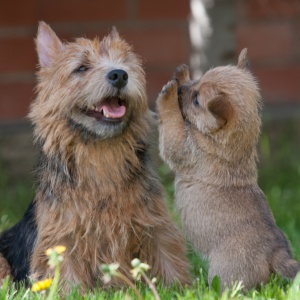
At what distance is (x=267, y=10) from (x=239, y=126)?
4713 mm

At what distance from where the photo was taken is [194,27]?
9.40 metres

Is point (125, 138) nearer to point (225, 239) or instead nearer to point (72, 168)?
point (72, 168)

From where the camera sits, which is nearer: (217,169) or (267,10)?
(217,169)

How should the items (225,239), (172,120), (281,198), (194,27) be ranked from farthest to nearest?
1. (194,27)
2. (281,198)
3. (172,120)
4. (225,239)

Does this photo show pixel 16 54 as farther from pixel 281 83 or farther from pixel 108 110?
pixel 108 110

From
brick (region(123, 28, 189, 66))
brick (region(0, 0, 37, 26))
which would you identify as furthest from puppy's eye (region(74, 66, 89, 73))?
brick (region(123, 28, 189, 66))

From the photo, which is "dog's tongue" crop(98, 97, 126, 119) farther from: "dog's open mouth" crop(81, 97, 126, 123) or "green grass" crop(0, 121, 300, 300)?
"green grass" crop(0, 121, 300, 300)

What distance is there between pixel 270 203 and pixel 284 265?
9.54 feet

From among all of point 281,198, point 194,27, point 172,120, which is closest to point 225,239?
point 172,120

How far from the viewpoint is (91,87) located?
5.81 meters

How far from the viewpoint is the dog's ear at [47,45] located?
20.5 ft

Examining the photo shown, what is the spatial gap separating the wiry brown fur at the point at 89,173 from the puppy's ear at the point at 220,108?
1.63ft

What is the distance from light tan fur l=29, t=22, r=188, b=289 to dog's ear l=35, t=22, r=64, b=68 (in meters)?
0.09

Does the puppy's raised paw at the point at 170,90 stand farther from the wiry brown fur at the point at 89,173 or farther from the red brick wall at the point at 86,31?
the red brick wall at the point at 86,31
